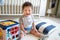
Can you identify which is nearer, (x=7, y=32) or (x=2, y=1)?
(x=7, y=32)

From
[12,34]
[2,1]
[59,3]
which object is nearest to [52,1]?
[59,3]

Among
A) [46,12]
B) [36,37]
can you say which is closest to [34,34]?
[36,37]

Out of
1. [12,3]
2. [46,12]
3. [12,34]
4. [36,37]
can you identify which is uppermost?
[12,3]

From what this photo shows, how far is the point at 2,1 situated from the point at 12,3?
0.76ft

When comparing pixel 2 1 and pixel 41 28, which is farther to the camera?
pixel 2 1

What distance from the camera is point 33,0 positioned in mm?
2533

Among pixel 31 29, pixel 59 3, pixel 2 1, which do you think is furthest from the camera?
pixel 59 3

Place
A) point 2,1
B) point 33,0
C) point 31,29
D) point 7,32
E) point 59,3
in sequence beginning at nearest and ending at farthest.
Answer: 1. point 7,32
2. point 31,29
3. point 2,1
4. point 33,0
5. point 59,3

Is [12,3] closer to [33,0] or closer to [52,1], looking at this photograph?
[33,0]

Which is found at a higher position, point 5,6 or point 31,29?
point 5,6

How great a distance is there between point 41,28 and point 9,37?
600 millimetres

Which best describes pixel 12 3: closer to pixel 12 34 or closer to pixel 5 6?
pixel 5 6

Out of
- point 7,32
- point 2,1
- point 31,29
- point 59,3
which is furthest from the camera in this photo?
point 59,3

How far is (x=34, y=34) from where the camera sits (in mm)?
1563
